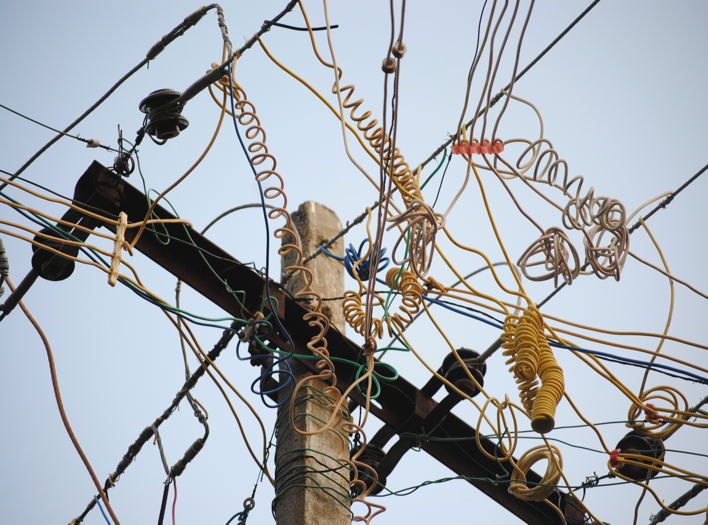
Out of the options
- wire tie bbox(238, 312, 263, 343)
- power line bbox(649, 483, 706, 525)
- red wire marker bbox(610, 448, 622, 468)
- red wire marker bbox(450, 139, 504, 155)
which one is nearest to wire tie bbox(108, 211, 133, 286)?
wire tie bbox(238, 312, 263, 343)

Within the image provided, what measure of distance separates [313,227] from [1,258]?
1901mm

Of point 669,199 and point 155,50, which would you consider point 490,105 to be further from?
point 155,50

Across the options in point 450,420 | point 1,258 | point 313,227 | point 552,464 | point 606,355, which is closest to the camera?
point 1,258

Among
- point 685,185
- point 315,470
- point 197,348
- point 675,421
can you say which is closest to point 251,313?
point 197,348

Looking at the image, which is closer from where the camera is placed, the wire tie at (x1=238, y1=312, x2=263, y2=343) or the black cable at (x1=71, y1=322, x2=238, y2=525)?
the wire tie at (x1=238, y1=312, x2=263, y2=343)

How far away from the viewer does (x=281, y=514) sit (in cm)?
321

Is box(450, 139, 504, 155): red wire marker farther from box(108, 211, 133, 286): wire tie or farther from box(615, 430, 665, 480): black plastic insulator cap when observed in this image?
box(615, 430, 665, 480): black plastic insulator cap

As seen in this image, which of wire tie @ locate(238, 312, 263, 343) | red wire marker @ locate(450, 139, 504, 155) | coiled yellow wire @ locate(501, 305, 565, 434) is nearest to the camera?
coiled yellow wire @ locate(501, 305, 565, 434)

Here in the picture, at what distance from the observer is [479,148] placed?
11.3ft

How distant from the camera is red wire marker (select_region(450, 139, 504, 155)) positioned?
342 centimetres

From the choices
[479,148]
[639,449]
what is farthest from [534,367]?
[639,449]

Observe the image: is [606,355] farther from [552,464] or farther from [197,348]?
[197,348]

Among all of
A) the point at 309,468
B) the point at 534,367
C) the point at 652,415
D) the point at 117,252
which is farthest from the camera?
the point at 652,415

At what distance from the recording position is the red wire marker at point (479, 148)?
3.42 metres
